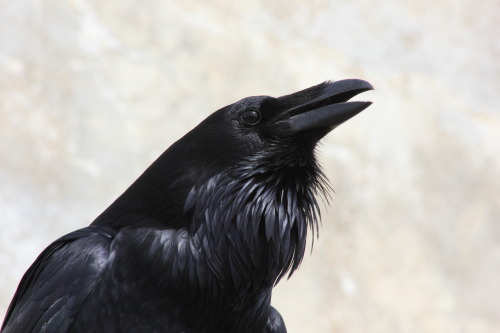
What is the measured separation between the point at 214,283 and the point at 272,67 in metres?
8.74

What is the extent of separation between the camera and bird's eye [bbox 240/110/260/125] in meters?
3.60

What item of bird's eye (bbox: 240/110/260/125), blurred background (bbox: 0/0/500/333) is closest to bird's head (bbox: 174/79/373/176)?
bird's eye (bbox: 240/110/260/125)

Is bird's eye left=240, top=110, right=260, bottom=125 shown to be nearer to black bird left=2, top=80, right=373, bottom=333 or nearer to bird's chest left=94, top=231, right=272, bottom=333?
black bird left=2, top=80, right=373, bottom=333

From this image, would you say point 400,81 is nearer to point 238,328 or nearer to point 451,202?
point 451,202

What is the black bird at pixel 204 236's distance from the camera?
332cm

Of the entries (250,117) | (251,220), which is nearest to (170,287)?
(251,220)

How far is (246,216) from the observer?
349 cm

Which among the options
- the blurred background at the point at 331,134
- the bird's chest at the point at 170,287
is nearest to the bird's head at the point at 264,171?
the bird's chest at the point at 170,287

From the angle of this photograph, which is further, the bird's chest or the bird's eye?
the bird's eye

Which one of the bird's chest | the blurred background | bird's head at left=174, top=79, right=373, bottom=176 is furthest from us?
the blurred background

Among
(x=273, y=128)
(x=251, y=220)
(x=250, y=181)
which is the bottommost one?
(x=251, y=220)

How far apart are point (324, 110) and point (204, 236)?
2.31 feet

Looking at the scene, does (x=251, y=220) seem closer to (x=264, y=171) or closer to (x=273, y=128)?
(x=264, y=171)

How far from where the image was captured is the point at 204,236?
3414mm
